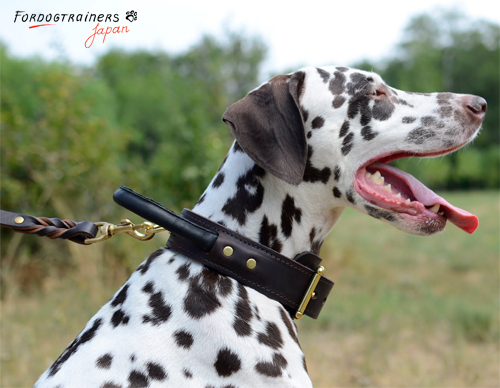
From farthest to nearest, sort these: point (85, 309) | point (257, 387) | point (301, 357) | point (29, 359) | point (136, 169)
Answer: point (136, 169) → point (85, 309) → point (29, 359) → point (301, 357) → point (257, 387)

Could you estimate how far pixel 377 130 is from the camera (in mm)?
2355

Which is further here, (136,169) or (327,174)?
(136,169)

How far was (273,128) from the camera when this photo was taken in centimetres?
215

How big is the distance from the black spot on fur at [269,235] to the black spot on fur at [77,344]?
0.74 m

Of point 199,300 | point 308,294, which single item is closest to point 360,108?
point 308,294

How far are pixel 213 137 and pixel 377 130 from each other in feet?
15.2

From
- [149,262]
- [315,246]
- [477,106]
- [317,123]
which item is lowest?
[149,262]

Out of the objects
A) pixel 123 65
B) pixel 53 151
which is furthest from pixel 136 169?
pixel 123 65

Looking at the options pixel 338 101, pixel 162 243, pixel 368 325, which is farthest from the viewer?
pixel 162 243

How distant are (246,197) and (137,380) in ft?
2.72

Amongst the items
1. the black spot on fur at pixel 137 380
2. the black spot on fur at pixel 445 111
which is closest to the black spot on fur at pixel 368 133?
the black spot on fur at pixel 445 111

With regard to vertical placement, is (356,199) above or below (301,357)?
above

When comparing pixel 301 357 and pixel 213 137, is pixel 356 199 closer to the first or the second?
pixel 301 357

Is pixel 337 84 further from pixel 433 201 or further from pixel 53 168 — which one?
pixel 53 168
